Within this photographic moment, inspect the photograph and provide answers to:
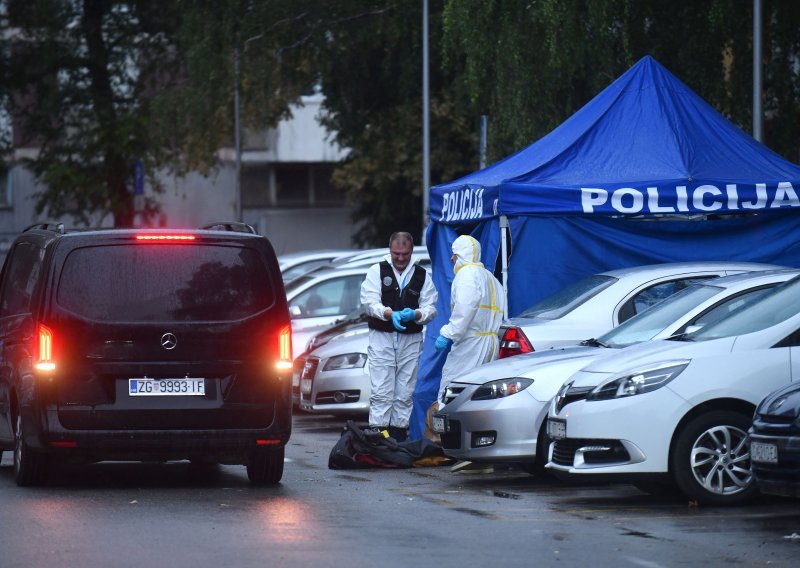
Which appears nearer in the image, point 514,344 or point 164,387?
point 164,387

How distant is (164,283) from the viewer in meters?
11.4

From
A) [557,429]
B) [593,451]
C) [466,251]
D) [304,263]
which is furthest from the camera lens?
[304,263]

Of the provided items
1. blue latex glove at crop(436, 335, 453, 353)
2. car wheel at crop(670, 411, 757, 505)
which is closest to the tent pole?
blue latex glove at crop(436, 335, 453, 353)

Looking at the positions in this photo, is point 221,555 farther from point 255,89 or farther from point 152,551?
point 255,89

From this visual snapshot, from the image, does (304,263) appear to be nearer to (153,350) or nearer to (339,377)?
(339,377)

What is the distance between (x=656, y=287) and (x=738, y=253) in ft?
6.93

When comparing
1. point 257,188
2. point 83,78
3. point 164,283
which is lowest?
point 164,283

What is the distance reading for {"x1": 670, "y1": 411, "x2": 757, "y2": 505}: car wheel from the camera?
1049cm

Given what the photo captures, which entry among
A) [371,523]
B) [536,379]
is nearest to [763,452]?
[371,523]

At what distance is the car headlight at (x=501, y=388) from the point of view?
11859 mm

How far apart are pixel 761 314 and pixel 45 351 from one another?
179 inches

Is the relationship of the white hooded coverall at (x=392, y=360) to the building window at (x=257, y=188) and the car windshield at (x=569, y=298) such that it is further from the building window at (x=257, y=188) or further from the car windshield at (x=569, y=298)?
the building window at (x=257, y=188)

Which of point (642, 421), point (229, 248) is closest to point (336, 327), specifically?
point (229, 248)

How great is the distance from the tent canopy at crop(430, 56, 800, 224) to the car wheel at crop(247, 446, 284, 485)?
11.2 ft
